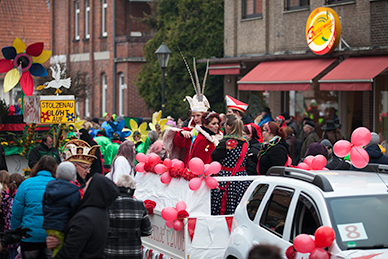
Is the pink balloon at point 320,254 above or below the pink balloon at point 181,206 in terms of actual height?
above

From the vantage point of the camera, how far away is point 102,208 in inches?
200

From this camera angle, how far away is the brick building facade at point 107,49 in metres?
29.9

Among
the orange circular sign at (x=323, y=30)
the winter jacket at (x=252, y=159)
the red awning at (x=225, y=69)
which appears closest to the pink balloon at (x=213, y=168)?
the winter jacket at (x=252, y=159)

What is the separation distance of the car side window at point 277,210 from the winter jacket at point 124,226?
4.15ft

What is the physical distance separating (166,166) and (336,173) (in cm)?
266

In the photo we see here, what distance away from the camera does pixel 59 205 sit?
5.19 meters

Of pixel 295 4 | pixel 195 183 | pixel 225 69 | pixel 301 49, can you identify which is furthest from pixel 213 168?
pixel 225 69

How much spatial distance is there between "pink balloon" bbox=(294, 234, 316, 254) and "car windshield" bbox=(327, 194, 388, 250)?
8.5 inches

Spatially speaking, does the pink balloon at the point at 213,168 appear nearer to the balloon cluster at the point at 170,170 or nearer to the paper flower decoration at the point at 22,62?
the balloon cluster at the point at 170,170

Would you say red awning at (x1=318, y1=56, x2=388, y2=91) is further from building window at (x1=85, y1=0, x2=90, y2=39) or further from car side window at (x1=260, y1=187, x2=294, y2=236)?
building window at (x1=85, y1=0, x2=90, y2=39)

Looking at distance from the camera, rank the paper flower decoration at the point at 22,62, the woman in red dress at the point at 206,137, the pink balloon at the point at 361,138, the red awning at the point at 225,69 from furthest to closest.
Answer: the red awning at the point at 225,69 → the paper flower decoration at the point at 22,62 → the woman in red dress at the point at 206,137 → the pink balloon at the point at 361,138

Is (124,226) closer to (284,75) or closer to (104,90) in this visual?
(284,75)

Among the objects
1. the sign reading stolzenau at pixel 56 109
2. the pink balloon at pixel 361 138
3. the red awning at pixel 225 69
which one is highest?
the red awning at pixel 225 69

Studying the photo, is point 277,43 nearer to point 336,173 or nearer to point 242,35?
point 242,35
